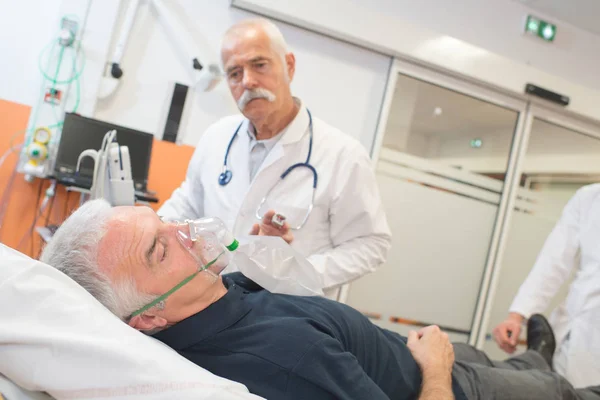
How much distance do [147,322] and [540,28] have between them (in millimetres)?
3384

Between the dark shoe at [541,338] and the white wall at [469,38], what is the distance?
1.74m

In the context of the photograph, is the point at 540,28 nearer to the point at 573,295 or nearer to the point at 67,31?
the point at 573,295

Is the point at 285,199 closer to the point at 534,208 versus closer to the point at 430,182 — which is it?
the point at 430,182

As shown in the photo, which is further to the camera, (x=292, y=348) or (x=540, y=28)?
(x=540, y=28)

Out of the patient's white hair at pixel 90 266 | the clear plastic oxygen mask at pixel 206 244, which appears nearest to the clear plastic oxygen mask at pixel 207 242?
the clear plastic oxygen mask at pixel 206 244

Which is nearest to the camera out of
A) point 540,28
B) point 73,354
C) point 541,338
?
point 73,354

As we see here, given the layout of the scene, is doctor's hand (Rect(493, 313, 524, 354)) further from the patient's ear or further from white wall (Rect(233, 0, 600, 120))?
white wall (Rect(233, 0, 600, 120))

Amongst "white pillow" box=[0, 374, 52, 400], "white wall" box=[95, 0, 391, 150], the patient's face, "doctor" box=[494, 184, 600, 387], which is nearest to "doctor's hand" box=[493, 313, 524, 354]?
"doctor" box=[494, 184, 600, 387]

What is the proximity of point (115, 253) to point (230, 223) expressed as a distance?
69 cm

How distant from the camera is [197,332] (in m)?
1.04

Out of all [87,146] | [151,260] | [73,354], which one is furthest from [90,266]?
[87,146]

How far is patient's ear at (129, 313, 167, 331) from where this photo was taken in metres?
1.07

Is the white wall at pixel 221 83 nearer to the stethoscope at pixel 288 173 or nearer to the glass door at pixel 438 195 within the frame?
the glass door at pixel 438 195

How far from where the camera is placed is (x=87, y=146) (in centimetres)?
235
